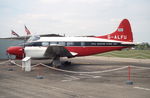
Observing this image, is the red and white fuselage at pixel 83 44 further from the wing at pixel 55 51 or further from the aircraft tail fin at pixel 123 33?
the wing at pixel 55 51

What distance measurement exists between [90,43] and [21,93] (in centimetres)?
1325

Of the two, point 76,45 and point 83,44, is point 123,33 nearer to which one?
point 83,44

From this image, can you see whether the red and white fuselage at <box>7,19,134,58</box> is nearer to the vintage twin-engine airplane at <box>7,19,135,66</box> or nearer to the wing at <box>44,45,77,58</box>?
the vintage twin-engine airplane at <box>7,19,135,66</box>

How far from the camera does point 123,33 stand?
21688 mm

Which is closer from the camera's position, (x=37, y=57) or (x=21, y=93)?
(x=21, y=93)

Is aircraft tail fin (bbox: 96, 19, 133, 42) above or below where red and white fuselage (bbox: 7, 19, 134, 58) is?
above

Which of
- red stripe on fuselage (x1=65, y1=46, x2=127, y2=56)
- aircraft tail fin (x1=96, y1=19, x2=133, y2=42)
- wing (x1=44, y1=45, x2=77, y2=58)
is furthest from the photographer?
aircraft tail fin (x1=96, y1=19, x2=133, y2=42)

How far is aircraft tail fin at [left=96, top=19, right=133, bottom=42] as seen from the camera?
70.4ft

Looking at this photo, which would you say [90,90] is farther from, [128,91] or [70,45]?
[70,45]

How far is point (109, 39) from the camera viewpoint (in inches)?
829

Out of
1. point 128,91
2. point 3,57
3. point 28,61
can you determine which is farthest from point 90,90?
point 3,57

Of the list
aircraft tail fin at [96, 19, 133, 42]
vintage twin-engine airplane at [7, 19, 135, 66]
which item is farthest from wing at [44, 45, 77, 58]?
aircraft tail fin at [96, 19, 133, 42]

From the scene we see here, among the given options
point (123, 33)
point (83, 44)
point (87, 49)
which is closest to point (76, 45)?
point (83, 44)

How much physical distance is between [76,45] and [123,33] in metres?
5.79
